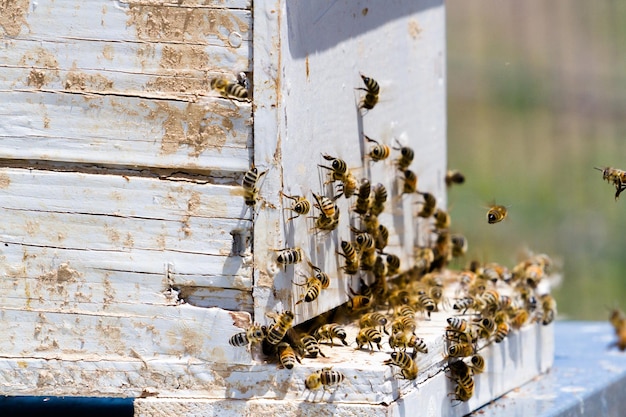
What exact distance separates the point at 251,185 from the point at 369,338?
0.78 meters

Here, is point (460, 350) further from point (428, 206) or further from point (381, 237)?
point (428, 206)

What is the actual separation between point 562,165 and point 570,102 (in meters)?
2.94

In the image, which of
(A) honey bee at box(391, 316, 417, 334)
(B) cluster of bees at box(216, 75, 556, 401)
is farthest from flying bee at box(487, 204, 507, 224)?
(A) honey bee at box(391, 316, 417, 334)

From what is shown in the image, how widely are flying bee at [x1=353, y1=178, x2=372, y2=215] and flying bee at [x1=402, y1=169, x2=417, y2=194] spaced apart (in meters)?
0.59

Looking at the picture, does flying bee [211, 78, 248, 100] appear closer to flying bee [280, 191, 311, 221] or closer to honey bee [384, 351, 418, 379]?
flying bee [280, 191, 311, 221]

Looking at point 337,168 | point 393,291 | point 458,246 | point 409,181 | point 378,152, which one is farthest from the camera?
point 458,246

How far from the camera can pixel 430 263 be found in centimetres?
542

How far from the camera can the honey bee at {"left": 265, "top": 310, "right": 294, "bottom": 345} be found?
3504 millimetres

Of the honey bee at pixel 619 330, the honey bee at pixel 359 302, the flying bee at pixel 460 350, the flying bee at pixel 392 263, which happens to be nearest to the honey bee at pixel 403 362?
the flying bee at pixel 460 350

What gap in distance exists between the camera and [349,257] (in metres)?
4.16

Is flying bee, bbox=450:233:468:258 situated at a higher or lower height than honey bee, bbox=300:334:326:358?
higher

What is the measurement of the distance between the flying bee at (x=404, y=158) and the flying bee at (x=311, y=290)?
124cm

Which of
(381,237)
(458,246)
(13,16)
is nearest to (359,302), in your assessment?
(381,237)

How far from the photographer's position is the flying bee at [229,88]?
3508 millimetres
